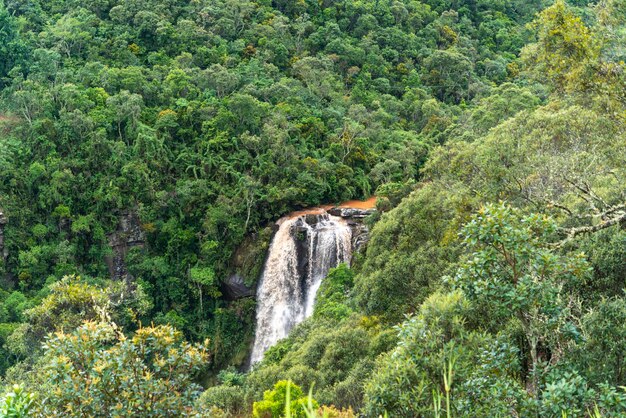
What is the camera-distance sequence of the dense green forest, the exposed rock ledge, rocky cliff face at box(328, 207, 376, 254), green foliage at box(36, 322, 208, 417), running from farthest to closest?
1. the exposed rock ledge
2. rocky cliff face at box(328, 207, 376, 254)
3. the dense green forest
4. green foliage at box(36, 322, 208, 417)

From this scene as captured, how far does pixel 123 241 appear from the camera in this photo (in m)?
25.0

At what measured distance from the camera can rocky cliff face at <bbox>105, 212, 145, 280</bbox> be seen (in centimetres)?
2488

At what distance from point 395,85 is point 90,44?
16.5m

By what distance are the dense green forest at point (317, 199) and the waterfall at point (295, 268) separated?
75 cm

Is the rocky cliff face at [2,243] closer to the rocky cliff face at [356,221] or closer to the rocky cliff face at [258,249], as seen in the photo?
the rocky cliff face at [258,249]

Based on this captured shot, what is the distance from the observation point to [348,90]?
109 ft

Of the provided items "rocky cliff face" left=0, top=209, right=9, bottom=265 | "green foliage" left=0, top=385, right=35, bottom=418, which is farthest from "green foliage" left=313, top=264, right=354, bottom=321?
"green foliage" left=0, top=385, right=35, bottom=418

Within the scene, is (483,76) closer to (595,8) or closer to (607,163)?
(607,163)

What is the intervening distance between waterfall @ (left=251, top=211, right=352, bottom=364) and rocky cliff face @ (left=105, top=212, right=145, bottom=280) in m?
5.73

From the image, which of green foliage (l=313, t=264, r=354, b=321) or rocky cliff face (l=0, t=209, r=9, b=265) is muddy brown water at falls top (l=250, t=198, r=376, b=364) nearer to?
green foliage (l=313, t=264, r=354, b=321)

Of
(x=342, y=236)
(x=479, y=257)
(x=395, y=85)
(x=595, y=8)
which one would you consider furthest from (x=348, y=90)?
(x=479, y=257)

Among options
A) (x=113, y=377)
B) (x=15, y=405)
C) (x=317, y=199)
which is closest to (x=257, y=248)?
(x=317, y=199)

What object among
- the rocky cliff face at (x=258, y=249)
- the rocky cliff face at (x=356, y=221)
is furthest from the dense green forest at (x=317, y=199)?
the rocky cliff face at (x=356, y=221)

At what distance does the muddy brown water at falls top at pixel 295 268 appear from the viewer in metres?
22.5
